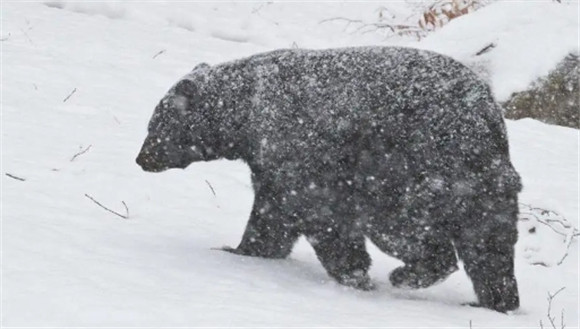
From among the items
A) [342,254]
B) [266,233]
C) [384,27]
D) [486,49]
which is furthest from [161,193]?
[384,27]

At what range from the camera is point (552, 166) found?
7.87m

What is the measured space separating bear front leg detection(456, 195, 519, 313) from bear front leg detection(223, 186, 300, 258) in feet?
3.37

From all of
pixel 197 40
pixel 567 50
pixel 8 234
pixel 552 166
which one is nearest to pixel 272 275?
pixel 8 234

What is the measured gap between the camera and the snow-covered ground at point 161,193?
3.90 meters

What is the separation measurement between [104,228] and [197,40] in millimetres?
6357

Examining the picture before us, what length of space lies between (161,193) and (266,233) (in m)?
1.31

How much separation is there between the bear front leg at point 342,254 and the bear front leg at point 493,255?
0.56 m

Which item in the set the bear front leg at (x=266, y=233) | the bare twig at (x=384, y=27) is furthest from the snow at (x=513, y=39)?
the bear front leg at (x=266, y=233)

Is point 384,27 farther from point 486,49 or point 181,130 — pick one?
point 181,130

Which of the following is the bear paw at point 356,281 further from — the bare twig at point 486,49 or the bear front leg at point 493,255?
the bare twig at point 486,49

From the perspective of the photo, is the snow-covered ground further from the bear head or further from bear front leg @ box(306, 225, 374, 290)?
the bear head

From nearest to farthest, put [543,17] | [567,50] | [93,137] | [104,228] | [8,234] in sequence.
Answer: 1. [8,234]
2. [104,228]
3. [93,137]
4. [567,50]
5. [543,17]

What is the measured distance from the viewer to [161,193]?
249 inches

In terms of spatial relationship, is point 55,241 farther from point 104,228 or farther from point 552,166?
point 552,166
